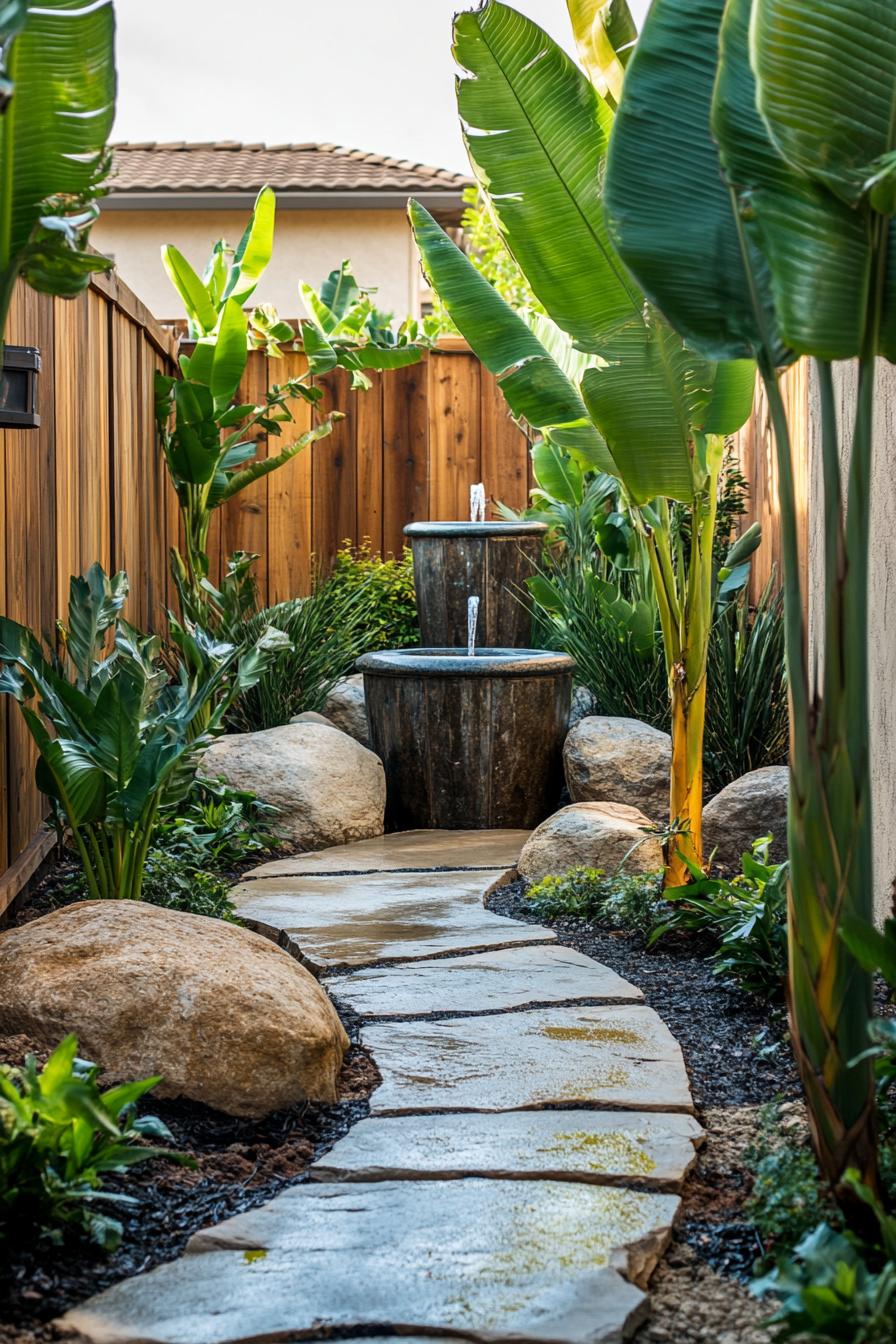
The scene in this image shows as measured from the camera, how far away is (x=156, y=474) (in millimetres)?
7738

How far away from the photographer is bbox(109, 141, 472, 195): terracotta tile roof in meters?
16.8

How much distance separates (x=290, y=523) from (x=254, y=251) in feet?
8.74

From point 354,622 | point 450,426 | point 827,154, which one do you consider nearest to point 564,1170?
point 827,154

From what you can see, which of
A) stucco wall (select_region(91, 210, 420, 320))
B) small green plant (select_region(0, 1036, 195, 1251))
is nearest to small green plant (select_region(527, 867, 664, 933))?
small green plant (select_region(0, 1036, 195, 1251))

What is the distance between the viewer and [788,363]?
94.3 inches

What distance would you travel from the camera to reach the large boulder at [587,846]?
5.29 meters

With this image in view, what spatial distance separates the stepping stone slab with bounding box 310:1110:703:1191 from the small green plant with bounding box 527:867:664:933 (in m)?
1.83

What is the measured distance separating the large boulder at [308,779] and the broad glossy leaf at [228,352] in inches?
77.5

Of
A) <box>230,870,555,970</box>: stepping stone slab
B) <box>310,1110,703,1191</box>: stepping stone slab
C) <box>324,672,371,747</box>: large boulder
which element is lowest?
<box>230,870,555,970</box>: stepping stone slab

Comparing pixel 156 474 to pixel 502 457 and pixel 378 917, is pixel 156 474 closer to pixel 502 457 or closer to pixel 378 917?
pixel 502 457

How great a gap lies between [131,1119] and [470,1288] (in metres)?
0.67

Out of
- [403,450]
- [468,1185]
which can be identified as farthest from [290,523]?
[468,1185]

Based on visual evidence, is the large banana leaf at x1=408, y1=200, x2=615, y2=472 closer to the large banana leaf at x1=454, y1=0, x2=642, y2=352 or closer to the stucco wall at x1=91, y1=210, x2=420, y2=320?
the large banana leaf at x1=454, y1=0, x2=642, y2=352

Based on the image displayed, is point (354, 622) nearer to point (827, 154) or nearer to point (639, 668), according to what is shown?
point (639, 668)
